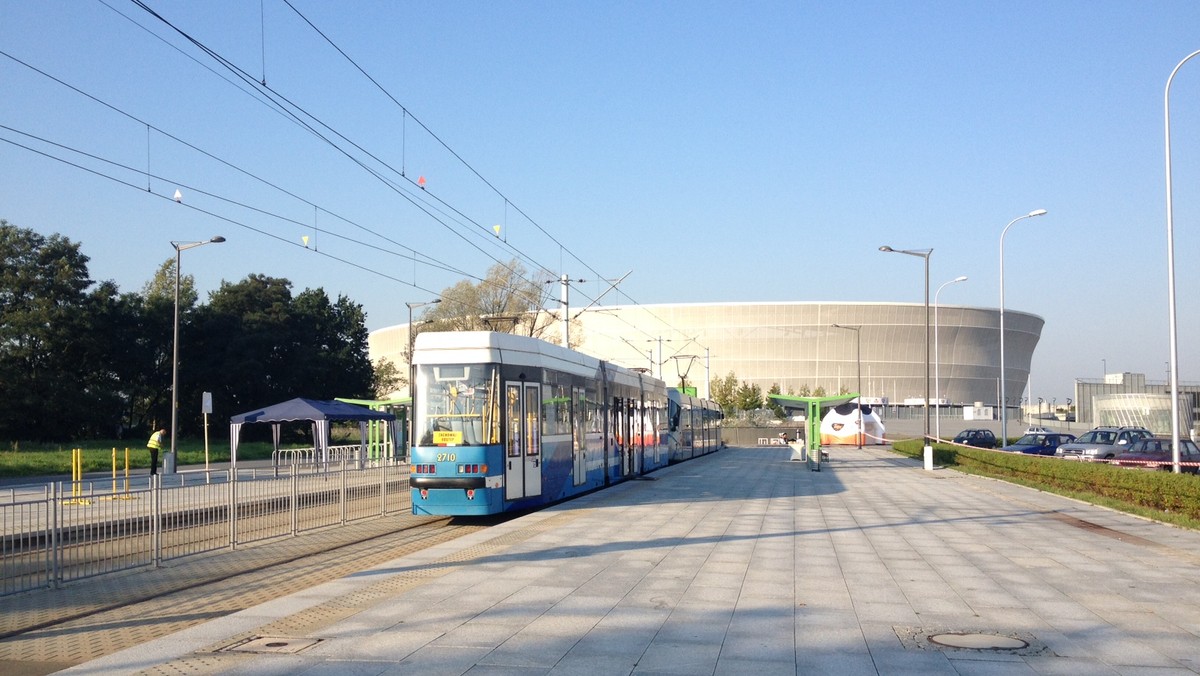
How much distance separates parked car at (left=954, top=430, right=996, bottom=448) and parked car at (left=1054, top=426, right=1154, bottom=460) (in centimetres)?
1441

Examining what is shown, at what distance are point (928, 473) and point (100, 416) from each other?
47.4 metres

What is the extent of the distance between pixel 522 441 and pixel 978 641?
1135cm

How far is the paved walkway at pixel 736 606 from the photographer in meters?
8.00

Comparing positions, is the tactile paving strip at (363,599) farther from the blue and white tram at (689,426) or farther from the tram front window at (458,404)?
the blue and white tram at (689,426)

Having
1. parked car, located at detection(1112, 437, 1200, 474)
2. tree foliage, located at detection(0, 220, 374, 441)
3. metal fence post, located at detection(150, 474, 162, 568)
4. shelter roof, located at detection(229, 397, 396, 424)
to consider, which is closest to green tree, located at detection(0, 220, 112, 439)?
tree foliage, located at detection(0, 220, 374, 441)

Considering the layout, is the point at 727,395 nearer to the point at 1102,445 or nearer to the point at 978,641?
the point at 1102,445

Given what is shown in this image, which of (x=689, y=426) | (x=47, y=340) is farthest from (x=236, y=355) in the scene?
(x=689, y=426)

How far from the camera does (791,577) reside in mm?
12188

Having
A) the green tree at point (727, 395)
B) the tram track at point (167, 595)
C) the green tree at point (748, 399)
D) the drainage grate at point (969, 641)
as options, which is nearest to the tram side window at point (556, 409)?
the tram track at point (167, 595)

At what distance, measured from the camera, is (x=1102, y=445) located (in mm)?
37781

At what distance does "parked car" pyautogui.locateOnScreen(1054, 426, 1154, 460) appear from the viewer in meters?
36.3

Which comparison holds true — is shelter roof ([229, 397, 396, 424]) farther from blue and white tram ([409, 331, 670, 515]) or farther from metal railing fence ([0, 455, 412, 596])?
metal railing fence ([0, 455, 412, 596])

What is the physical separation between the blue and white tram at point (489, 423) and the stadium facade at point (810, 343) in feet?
304

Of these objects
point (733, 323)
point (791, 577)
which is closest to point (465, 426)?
point (791, 577)
